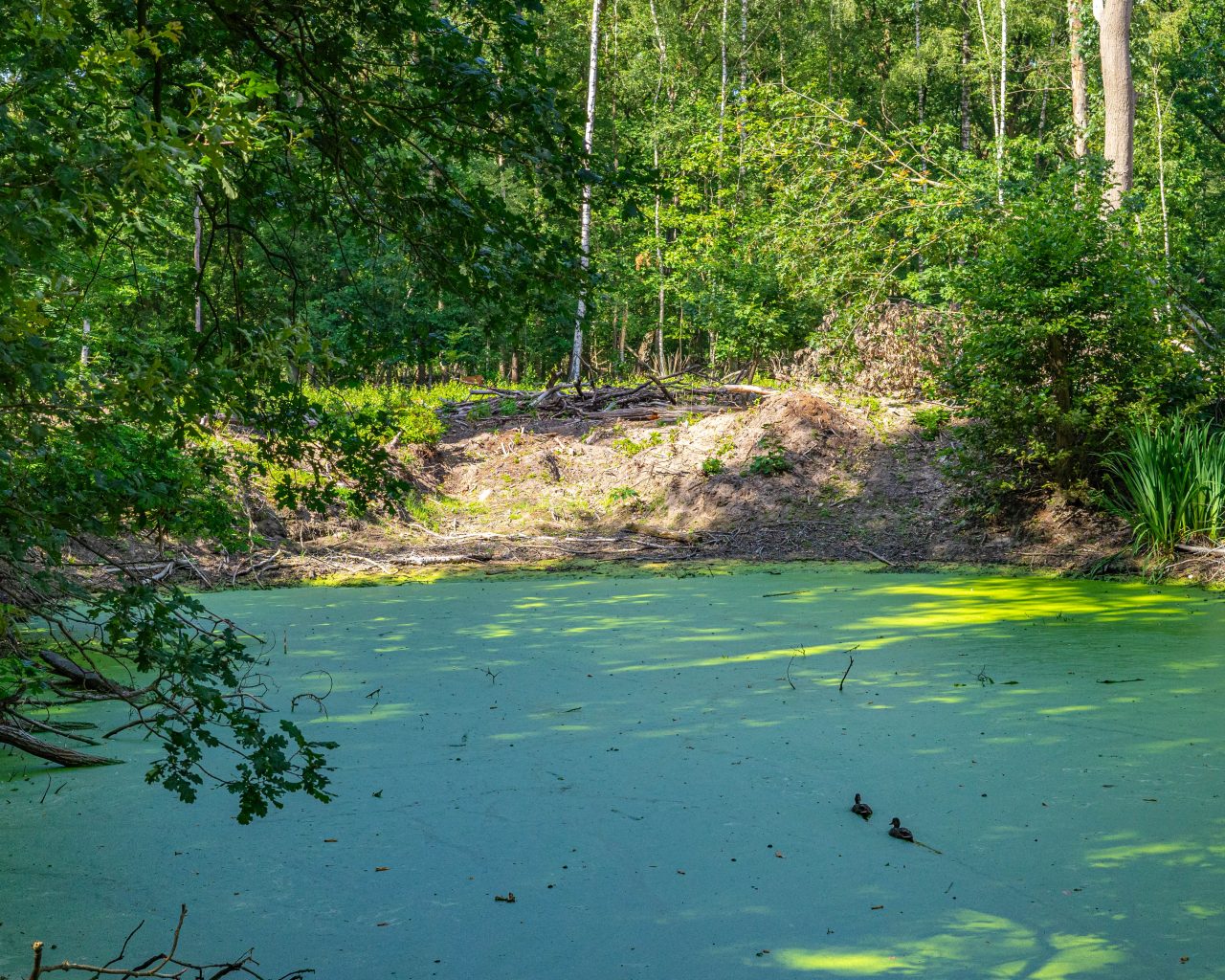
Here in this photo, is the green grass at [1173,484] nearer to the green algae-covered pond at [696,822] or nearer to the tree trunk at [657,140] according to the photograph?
the green algae-covered pond at [696,822]

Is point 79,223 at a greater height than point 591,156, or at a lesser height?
lesser

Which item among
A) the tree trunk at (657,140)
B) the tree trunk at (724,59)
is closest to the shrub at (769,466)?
the tree trunk at (657,140)

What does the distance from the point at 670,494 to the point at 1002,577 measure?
8.57ft

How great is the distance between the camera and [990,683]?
4078mm

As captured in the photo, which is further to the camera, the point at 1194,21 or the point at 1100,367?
the point at 1194,21

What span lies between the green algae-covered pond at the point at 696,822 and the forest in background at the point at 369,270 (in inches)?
12.6

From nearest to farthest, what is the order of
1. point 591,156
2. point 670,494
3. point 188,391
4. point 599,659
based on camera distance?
1. point 188,391
2. point 591,156
3. point 599,659
4. point 670,494

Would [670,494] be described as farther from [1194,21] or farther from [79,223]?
[1194,21]

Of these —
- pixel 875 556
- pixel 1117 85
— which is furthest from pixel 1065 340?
pixel 1117 85

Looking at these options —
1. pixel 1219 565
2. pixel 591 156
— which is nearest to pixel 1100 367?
pixel 1219 565

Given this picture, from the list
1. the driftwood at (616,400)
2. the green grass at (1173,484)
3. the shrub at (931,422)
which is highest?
the driftwood at (616,400)

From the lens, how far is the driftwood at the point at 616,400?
961 centimetres

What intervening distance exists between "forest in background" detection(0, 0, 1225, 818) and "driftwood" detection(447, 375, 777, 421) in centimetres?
73

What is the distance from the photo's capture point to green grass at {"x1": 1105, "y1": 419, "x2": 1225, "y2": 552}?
20.8 ft
